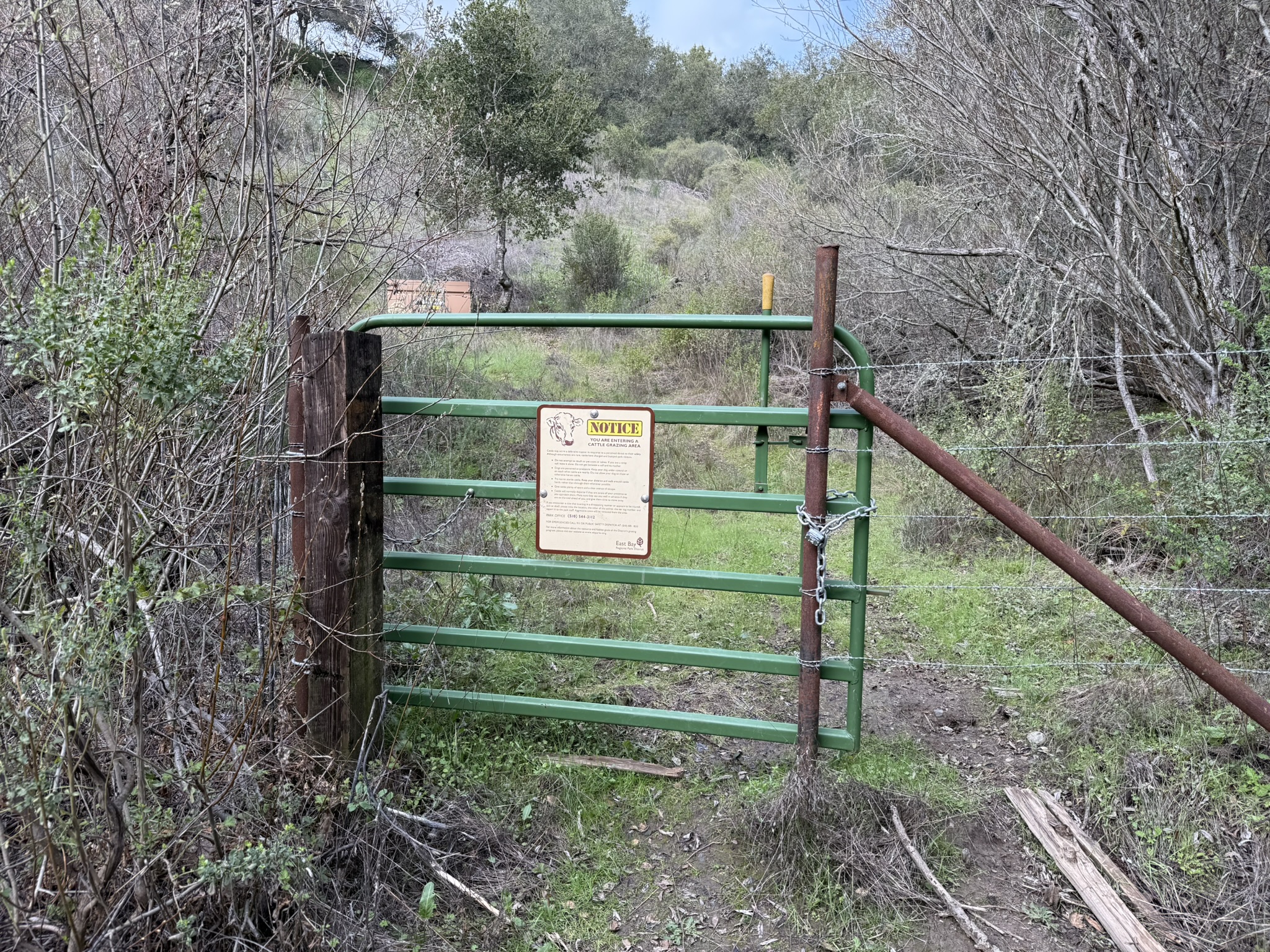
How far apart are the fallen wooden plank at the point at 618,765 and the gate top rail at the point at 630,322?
1.63 m

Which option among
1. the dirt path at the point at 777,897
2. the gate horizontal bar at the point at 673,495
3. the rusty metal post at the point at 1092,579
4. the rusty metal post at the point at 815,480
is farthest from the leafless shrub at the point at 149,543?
the rusty metal post at the point at 1092,579

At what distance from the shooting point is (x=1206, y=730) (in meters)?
3.47

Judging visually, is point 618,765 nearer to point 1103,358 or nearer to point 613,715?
point 613,715

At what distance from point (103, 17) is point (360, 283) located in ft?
6.56

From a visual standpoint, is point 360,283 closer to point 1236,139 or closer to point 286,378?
point 286,378

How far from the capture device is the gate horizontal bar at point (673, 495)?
321 centimetres

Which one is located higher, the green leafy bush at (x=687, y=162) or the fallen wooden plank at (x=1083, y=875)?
the green leafy bush at (x=687, y=162)

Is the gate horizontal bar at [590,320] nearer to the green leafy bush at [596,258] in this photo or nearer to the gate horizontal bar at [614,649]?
the gate horizontal bar at [614,649]

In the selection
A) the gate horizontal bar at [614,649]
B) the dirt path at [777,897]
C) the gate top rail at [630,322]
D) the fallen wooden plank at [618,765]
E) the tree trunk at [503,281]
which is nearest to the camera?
the dirt path at [777,897]

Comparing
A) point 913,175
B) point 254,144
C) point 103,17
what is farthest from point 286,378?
point 913,175

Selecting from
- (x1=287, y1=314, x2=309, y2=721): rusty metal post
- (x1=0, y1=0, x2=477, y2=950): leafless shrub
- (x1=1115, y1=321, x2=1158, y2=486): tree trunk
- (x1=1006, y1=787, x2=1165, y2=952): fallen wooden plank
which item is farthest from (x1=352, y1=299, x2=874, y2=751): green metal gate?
(x1=1115, y1=321, x2=1158, y2=486): tree trunk

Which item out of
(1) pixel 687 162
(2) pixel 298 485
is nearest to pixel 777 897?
(2) pixel 298 485

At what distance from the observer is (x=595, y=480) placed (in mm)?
3402

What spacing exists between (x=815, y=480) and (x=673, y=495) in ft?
1.67
